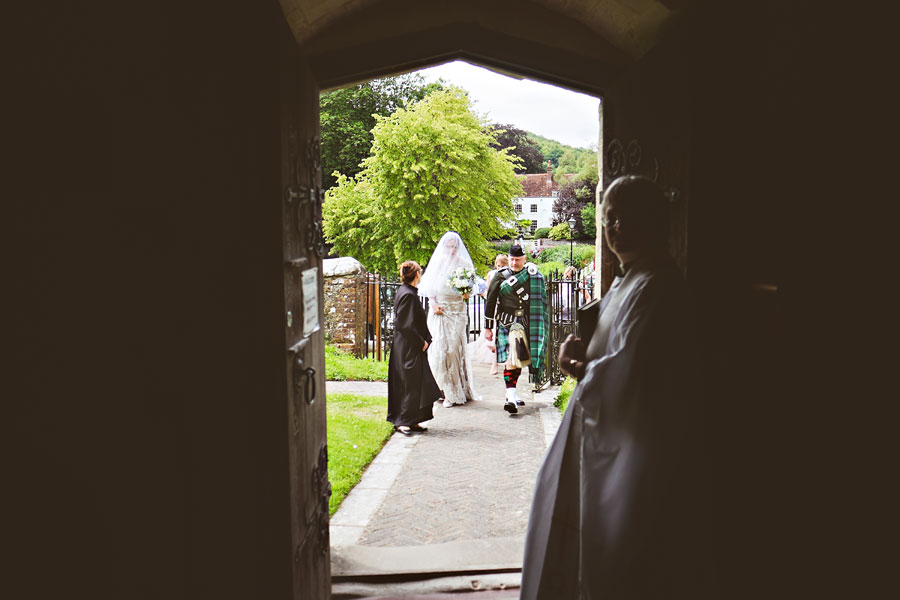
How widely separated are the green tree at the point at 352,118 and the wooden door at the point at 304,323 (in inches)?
1151

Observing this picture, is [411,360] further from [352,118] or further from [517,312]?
[352,118]

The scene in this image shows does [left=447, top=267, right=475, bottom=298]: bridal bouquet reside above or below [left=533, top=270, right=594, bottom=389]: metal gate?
above

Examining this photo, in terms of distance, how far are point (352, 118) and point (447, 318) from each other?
25.9 meters

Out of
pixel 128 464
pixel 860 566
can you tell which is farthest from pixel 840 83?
pixel 128 464

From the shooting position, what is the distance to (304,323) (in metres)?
3.01

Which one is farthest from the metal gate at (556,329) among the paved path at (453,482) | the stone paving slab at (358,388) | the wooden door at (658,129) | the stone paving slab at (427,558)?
the wooden door at (658,129)

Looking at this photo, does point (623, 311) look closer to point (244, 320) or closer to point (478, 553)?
point (244, 320)

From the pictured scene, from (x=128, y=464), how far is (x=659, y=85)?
103 inches

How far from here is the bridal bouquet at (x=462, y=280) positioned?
29.8 feet

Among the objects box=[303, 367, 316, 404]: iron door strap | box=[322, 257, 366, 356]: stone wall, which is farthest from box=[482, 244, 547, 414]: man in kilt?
box=[303, 367, 316, 404]: iron door strap

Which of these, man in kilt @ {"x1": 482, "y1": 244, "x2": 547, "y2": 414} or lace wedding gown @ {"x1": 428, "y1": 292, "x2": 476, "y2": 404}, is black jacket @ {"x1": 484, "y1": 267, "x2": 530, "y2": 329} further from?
lace wedding gown @ {"x1": 428, "y1": 292, "x2": 476, "y2": 404}

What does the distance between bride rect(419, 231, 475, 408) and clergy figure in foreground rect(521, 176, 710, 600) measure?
656cm

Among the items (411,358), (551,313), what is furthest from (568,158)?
(411,358)

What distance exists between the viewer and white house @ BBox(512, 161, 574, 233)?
70.2 metres
